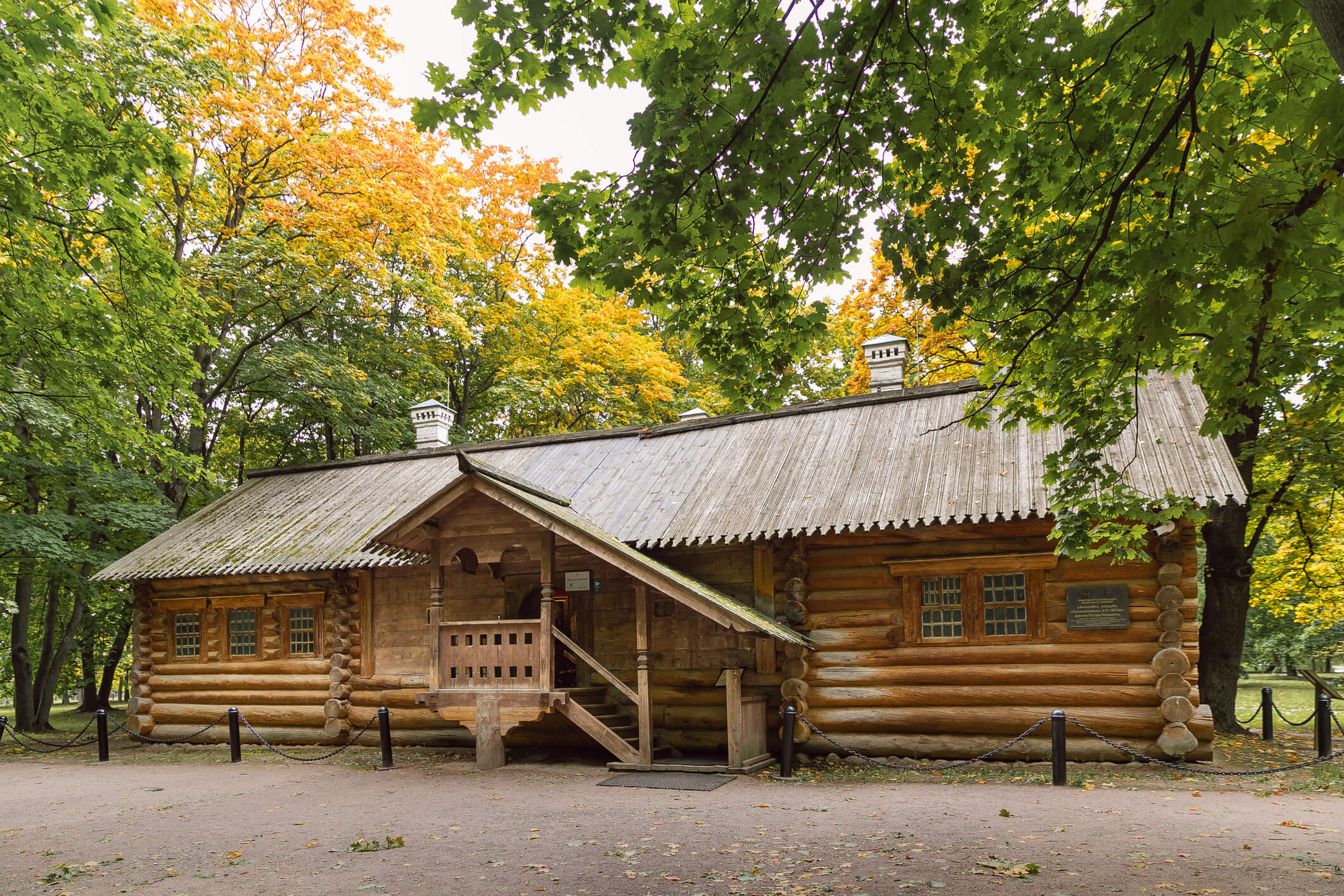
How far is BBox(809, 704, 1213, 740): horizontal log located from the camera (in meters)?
11.4

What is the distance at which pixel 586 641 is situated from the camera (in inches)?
565

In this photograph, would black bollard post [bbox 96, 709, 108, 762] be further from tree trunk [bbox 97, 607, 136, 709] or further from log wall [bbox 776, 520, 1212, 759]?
log wall [bbox 776, 520, 1212, 759]

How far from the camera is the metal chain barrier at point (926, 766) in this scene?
1112cm

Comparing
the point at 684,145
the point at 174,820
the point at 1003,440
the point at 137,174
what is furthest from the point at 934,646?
the point at 137,174

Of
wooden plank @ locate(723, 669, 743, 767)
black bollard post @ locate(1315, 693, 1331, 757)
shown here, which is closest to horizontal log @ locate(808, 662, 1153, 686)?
wooden plank @ locate(723, 669, 743, 767)

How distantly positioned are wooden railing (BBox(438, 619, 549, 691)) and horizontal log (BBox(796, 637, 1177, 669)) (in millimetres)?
3994

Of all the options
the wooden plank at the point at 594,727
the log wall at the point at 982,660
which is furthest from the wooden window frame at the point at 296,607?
the log wall at the point at 982,660

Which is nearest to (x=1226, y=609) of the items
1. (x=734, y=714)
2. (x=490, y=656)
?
(x=734, y=714)

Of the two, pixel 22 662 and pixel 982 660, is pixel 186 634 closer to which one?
pixel 22 662

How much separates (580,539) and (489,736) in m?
3.42

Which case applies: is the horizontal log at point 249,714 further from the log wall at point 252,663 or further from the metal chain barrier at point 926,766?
the metal chain barrier at point 926,766

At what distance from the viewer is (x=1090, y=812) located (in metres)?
8.80

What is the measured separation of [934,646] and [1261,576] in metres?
9.21

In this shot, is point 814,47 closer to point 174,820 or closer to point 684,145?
point 684,145
